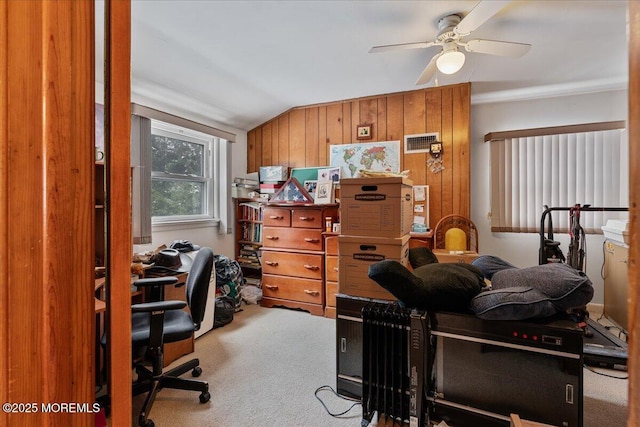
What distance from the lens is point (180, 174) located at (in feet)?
10.9

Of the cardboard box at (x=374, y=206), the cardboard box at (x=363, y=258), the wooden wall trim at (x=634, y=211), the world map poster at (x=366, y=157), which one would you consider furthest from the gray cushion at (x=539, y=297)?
the world map poster at (x=366, y=157)

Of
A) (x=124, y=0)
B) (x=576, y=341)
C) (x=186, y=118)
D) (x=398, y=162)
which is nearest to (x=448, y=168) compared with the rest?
(x=398, y=162)

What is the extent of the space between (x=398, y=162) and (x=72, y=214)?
10.8 feet

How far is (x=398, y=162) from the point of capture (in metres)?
3.46

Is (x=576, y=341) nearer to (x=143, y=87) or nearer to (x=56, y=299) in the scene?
(x=56, y=299)

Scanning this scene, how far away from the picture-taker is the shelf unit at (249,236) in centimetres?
388

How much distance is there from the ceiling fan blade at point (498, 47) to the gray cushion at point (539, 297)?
Answer: 4.66ft

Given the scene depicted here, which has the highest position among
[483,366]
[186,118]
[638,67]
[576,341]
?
[186,118]

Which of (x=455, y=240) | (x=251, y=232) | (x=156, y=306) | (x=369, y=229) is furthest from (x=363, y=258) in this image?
(x=251, y=232)

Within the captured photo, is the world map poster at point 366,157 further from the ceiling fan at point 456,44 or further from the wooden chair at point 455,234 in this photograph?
the ceiling fan at point 456,44

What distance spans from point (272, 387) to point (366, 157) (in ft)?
8.49

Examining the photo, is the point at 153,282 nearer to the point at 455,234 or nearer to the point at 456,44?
the point at 456,44

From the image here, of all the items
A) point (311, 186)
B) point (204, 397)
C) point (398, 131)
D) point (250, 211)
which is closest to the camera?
point (204, 397)

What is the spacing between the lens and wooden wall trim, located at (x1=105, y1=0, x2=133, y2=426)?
24.4 inches
